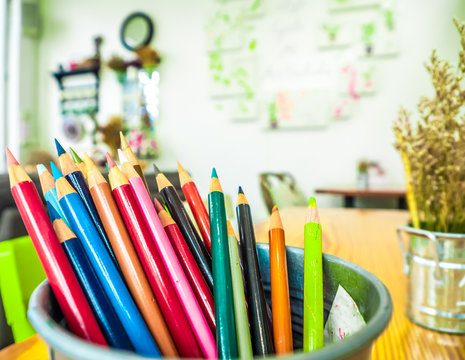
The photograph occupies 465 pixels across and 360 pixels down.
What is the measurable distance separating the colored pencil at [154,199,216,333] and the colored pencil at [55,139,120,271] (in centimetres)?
3

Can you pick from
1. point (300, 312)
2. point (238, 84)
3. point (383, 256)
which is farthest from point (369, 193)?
point (300, 312)

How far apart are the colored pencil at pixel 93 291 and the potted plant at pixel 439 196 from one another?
329 millimetres

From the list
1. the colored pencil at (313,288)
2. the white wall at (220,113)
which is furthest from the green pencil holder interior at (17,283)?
the white wall at (220,113)

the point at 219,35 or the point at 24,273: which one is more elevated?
the point at 219,35

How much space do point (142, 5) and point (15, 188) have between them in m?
3.05

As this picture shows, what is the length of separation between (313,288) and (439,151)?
263 millimetres

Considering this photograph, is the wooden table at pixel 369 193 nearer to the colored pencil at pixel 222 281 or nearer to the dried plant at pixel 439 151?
the dried plant at pixel 439 151

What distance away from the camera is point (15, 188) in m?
0.17

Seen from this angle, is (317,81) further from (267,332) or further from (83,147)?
(267,332)

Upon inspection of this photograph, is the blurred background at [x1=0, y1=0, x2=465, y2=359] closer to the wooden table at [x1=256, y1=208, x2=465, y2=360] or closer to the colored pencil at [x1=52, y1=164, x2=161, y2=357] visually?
the wooden table at [x1=256, y1=208, x2=465, y2=360]

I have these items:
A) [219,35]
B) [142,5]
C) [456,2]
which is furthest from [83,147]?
[456,2]

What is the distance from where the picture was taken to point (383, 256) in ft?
2.09

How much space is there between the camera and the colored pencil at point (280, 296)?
195mm

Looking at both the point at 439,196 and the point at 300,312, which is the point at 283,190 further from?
the point at 300,312
